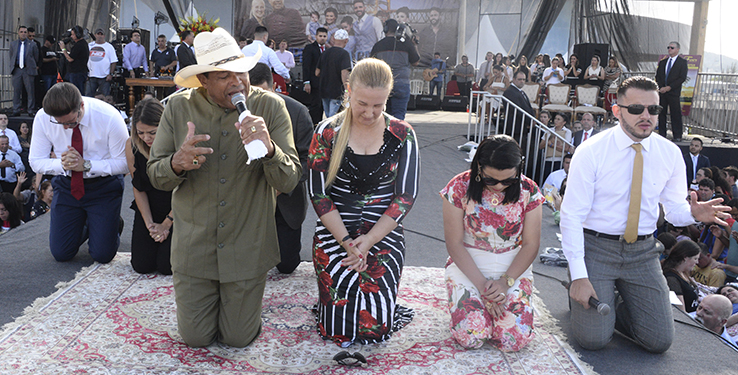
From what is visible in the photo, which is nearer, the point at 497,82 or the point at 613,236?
the point at 613,236

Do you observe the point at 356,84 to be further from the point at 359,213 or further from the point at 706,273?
the point at 706,273

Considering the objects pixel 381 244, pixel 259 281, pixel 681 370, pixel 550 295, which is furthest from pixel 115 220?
pixel 681 370

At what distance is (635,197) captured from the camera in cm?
281

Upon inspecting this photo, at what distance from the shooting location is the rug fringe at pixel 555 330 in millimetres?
2613

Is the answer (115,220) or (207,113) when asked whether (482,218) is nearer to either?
(207,113)

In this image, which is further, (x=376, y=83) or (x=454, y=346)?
(x=454, y=346)

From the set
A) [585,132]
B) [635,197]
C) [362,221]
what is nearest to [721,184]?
[585,132]

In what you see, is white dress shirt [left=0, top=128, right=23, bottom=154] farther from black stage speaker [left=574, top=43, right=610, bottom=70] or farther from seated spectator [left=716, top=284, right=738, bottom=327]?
black stage speaker [left=574, top=43, right=610, bottom=70]

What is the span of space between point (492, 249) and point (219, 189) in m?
1.33

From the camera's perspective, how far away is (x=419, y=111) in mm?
15086

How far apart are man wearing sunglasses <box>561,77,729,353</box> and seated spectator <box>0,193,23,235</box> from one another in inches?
224

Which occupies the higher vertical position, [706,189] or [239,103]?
[239,103]

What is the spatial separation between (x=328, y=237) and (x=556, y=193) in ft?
14.7

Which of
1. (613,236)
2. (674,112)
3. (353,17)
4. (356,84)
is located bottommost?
(613,236)
